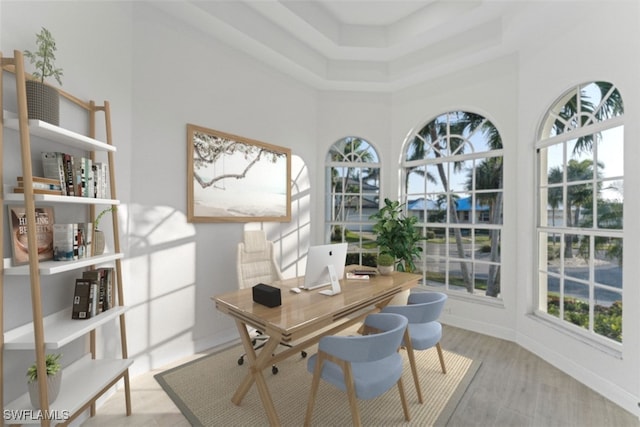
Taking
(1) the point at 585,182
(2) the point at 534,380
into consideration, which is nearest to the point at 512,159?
(1) the point at 585,182

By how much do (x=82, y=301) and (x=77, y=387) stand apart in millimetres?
506

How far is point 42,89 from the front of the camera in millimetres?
1618

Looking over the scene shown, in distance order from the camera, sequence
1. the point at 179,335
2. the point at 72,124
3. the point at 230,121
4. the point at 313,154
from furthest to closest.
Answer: the point at 313,154 → the point at 230,121 → the point at 179,335 → the point at 72,124

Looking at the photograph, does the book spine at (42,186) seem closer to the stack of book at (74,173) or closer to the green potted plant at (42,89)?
the stack of book at (74,173)

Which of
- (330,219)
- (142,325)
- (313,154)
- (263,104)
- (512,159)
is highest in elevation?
(263,104)

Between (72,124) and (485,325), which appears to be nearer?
(72,124)

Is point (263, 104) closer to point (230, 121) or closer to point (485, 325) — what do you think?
point (230, 121)

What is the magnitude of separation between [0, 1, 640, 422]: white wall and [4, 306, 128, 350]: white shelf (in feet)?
0.71

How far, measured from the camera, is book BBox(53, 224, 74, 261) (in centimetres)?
173

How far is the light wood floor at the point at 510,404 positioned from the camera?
2027 mm

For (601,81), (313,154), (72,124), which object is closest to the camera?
(72,124)

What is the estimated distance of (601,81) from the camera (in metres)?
2.54

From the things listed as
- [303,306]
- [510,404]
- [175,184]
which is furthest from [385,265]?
A: [175,184]

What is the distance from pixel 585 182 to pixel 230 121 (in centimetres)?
369
